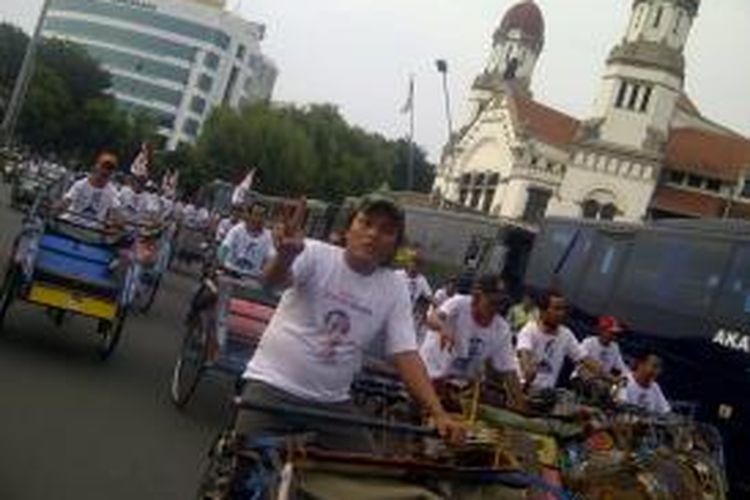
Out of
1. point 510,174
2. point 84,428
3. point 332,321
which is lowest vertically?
point 84,428

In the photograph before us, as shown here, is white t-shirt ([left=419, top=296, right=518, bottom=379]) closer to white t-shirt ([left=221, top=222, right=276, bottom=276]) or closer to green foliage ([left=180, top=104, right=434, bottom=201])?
white t-shirt ([left=221, top=222, right=276, bottom=276])

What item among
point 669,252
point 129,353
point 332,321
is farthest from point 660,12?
point 332,321

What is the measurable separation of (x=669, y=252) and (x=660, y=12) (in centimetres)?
5600

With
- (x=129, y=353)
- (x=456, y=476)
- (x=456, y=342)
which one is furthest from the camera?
(x=129, y=353)

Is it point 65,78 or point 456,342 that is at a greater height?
point 65,78

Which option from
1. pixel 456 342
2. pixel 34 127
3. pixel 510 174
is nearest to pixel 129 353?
pixel 456 342

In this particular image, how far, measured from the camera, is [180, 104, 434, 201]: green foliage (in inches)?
3366

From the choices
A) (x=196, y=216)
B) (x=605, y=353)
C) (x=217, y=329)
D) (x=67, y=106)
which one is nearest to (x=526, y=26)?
(x=67, y=106)

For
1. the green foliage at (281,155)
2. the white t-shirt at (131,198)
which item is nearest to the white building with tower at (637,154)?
the green foliage at (281,155)

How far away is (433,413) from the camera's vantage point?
523cm

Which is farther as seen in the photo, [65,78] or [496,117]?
[65,78]

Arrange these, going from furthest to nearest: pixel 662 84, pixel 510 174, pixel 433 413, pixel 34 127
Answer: pixel 34 127, pixel 510 174, pixel 662 84, pixel 433 413

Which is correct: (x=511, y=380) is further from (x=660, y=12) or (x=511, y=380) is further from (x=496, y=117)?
(x=496, y=117)

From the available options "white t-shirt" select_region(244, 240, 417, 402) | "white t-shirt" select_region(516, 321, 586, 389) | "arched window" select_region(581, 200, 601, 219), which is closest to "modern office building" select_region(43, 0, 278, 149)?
"arched window" select_region(581, 200, 601, 219)
